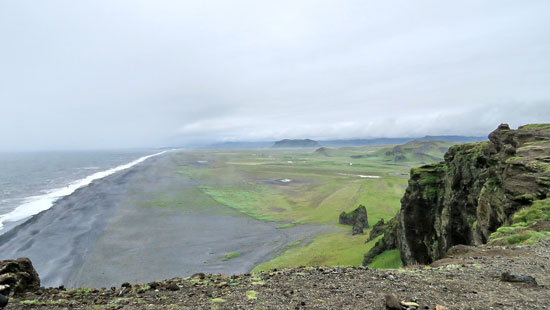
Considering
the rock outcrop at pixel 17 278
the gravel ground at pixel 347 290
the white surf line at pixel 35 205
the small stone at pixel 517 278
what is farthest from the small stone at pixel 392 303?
the white surf line at pixel 35 205

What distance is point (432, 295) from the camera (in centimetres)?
934

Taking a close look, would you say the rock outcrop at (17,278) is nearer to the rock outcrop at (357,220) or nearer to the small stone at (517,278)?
the small stone at (517,278)

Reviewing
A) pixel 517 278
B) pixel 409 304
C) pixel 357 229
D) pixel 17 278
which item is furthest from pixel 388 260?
pixel 17 278

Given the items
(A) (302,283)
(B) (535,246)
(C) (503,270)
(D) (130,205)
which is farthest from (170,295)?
(D) (130,205)

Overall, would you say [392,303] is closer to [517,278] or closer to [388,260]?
[517,278]

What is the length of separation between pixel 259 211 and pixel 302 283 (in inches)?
2486

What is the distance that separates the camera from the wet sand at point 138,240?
39.2m

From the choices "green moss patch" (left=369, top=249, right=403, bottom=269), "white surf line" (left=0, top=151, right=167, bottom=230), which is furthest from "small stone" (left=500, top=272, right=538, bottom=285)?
"white surf line" (left=0, top=151, right=167, bottom=230)

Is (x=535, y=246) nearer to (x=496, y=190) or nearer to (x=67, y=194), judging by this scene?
(x=496, y=190)

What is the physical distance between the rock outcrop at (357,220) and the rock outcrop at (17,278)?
51.4 metres

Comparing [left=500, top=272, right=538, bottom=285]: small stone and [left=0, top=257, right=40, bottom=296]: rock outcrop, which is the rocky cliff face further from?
[left=0, top=257, right=40, bottom=296]: rock outcrop

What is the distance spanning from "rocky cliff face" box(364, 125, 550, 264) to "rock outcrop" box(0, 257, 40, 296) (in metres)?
28.5

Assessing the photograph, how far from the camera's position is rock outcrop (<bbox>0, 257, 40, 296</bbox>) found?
35.3 ft

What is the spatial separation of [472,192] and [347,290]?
22470 millimetres
